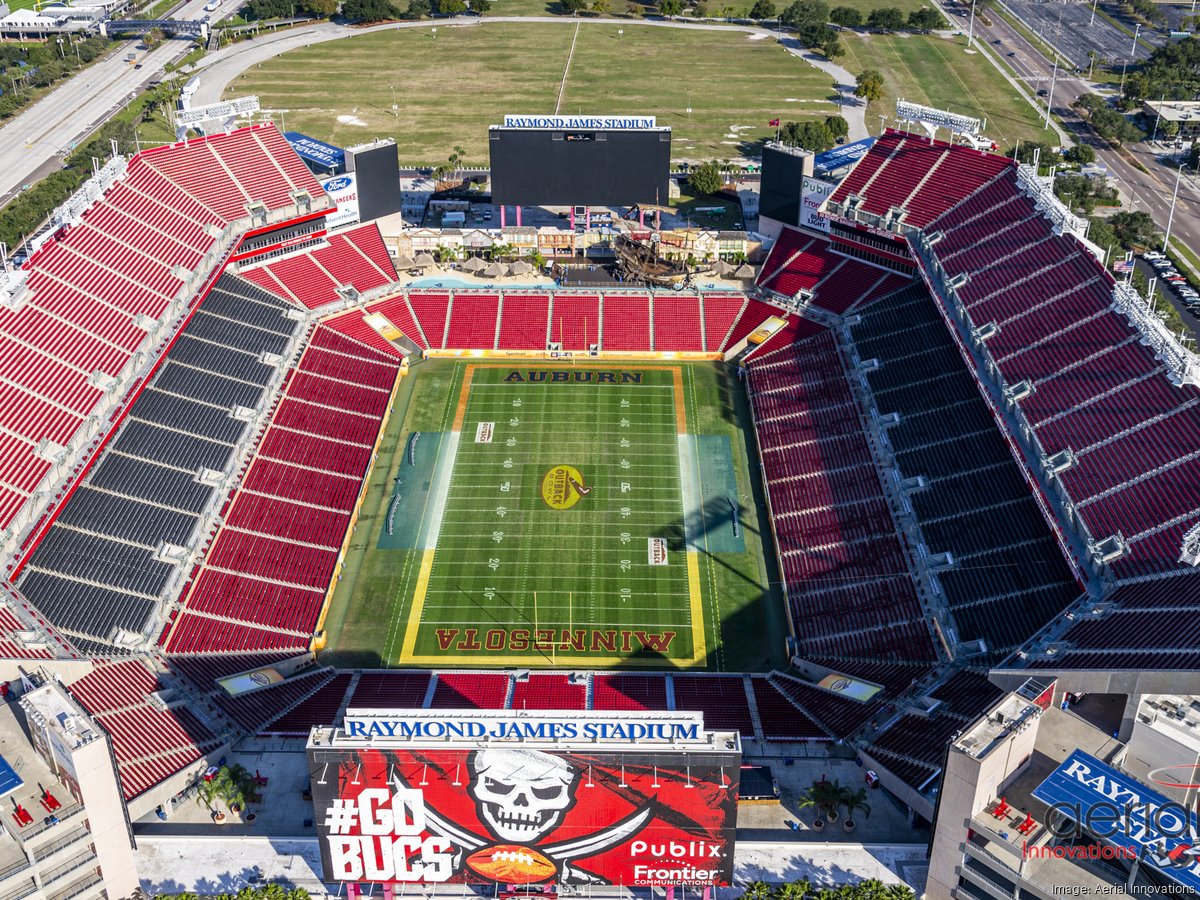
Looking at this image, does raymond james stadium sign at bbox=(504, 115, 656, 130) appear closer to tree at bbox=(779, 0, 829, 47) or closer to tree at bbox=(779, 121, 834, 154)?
tree at bbox=(779, 121, 834, 154)

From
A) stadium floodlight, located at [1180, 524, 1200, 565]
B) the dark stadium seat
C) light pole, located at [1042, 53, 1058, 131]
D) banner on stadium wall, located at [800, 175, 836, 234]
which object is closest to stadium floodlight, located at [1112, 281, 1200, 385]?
stadium floodlight, located at [1180, 524, 1200, 565]

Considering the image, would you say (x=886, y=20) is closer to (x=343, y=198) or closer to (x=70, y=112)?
(x=343, y=198)

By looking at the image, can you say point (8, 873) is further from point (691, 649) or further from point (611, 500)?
point (611, 500)

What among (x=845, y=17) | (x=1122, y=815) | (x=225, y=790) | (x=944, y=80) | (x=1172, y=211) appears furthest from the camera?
(x=845, y=17)

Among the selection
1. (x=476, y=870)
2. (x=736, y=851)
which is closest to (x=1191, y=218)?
(x=736, y=851)

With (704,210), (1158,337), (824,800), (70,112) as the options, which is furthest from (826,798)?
(70,112)
